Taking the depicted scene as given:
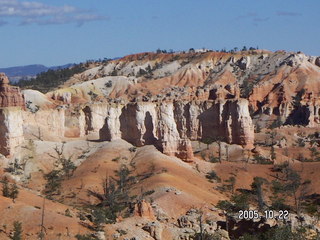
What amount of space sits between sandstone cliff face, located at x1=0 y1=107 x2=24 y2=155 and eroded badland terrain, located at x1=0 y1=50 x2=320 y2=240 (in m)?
0.10

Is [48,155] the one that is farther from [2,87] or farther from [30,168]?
[2,87]

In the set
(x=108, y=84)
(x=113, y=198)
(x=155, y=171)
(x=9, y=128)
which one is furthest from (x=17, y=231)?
(x=108, y=84)

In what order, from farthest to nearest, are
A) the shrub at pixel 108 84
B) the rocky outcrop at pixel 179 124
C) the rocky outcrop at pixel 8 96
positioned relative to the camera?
the shrub at pixel 108 84, the rocky outcrop at pixel 8 96, the rocky outcrop at pixel 179 124

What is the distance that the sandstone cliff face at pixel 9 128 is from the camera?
76.9m

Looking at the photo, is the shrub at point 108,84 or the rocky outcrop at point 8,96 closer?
the rocky outcrop at point 8,96

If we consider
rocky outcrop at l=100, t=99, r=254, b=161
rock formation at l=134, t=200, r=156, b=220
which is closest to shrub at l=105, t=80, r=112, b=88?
rocky outcrop at l=100, t=99, r=254, b=161

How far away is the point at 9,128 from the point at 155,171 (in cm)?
1584

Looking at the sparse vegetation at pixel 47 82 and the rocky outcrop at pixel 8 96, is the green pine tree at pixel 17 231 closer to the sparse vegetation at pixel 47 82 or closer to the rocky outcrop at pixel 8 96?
the rocky outcrop at pixel 8 96

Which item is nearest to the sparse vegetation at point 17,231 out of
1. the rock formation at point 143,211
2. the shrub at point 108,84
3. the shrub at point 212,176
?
the rock formation at point 143,211

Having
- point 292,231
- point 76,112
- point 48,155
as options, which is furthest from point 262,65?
point 292,231

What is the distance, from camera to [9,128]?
77.2m

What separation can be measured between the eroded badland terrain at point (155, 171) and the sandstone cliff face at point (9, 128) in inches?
4.0

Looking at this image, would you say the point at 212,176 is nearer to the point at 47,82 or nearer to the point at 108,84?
the point at 108,84

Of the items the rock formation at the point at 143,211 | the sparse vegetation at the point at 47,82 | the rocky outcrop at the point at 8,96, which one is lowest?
the sparse vegetation at the point at 47,82
